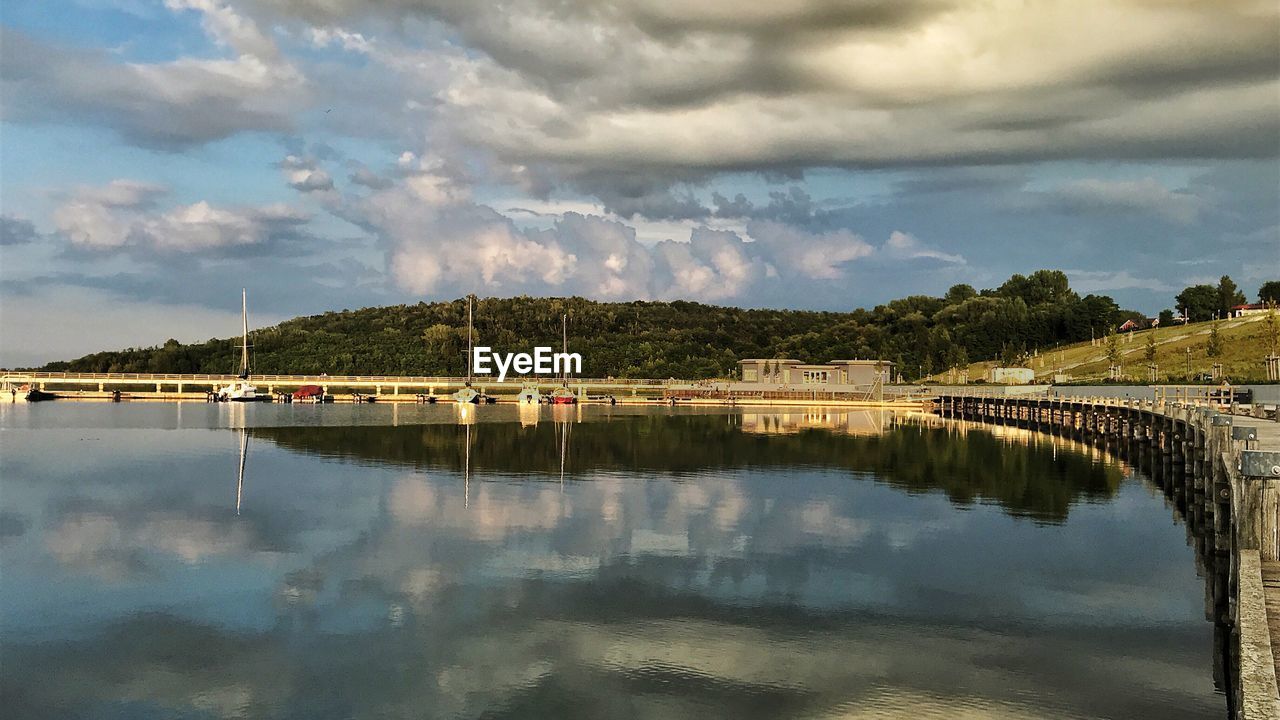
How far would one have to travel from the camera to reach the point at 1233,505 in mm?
20828

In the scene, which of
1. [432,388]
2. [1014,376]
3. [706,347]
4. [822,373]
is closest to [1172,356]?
[1014,376]

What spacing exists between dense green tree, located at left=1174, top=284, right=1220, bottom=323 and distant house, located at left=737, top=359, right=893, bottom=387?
270 ft

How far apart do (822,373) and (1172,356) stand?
50856mm

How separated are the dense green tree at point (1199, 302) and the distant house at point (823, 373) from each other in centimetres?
8226

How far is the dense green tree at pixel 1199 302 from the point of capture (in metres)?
183

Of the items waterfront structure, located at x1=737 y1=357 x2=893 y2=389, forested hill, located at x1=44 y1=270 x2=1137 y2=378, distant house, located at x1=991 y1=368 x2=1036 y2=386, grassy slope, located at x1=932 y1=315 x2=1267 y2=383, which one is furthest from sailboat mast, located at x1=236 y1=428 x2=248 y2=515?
forested hill, located at x1=44 y1=270 x2=1137 y2=378

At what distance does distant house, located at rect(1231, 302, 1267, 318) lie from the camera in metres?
158

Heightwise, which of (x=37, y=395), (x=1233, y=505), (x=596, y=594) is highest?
(x=37, y=395)

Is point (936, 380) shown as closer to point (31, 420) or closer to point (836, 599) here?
point (31, 420)

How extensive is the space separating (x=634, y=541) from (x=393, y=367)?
525ft

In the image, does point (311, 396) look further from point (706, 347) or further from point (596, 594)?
point (596, 594)

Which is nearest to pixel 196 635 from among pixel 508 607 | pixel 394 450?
pixel 508 607

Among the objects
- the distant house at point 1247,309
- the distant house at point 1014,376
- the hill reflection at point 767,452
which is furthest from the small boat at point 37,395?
the distant house at point 1247,309

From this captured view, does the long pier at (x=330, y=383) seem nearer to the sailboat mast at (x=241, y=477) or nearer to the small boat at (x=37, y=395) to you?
the small boat at (x=37, y=395)
